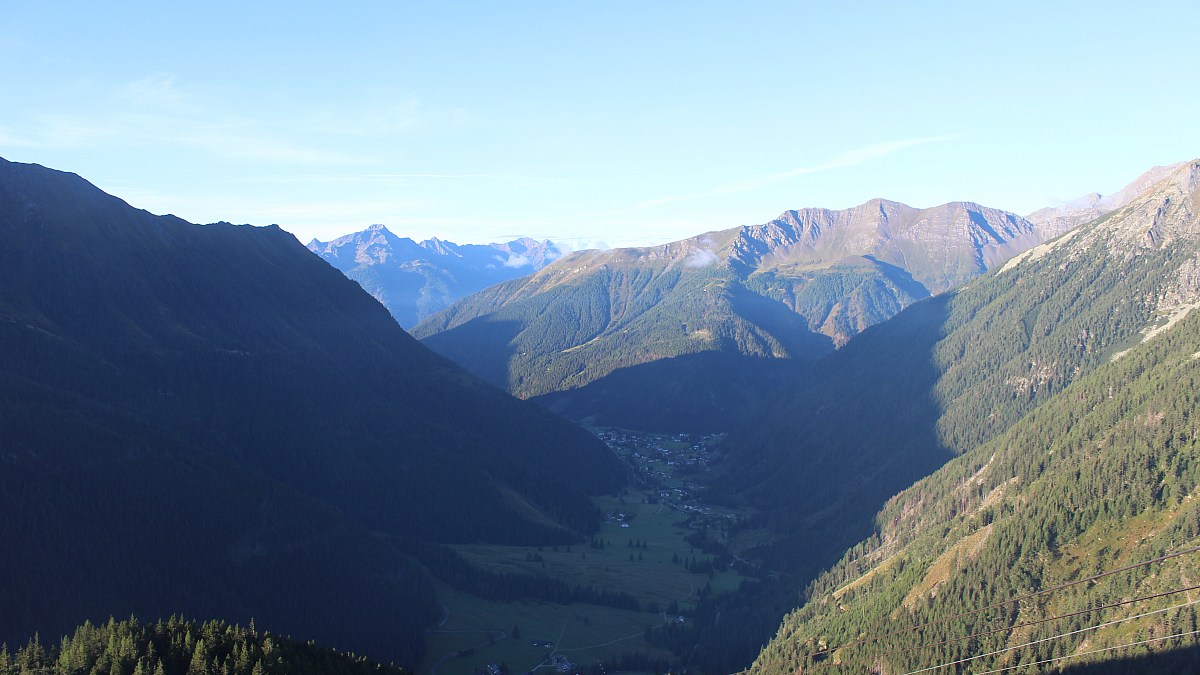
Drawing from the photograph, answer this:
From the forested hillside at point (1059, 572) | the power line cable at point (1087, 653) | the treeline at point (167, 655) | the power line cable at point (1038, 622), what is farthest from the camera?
the forested hillside at point (1059, 572)

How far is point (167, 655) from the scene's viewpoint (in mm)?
94000

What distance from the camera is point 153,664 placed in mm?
91375

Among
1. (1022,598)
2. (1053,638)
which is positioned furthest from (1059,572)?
(1053,638)

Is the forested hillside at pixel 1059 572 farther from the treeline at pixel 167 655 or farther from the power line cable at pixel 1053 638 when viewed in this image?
the treeline at pixel 167 655

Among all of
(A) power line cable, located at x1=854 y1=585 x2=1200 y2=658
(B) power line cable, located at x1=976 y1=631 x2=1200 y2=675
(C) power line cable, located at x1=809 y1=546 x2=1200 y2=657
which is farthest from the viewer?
(C) power line cable, located at x1=809 y1=546 x2=1200 y2=657

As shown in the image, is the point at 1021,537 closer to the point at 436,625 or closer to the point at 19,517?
the point at 436,625

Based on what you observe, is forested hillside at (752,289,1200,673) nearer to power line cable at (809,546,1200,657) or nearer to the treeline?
power line cable at (809,546,1200,657)

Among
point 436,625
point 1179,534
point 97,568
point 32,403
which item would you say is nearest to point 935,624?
point 1179,534

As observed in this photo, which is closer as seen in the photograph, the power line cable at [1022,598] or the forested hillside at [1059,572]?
the forested hillside at [1059,572]

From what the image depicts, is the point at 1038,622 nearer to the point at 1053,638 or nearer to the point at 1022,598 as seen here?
the point at 1053,638

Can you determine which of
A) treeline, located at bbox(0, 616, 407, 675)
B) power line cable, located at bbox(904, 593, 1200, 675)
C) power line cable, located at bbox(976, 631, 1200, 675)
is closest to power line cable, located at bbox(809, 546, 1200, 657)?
power line cable, located at bbox(904, 593, 1200, 675)

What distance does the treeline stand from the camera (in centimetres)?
9112

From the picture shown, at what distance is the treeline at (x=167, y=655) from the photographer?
91125mm

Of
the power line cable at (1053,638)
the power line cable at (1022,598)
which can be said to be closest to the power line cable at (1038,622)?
the power line cable at (1053,638)
